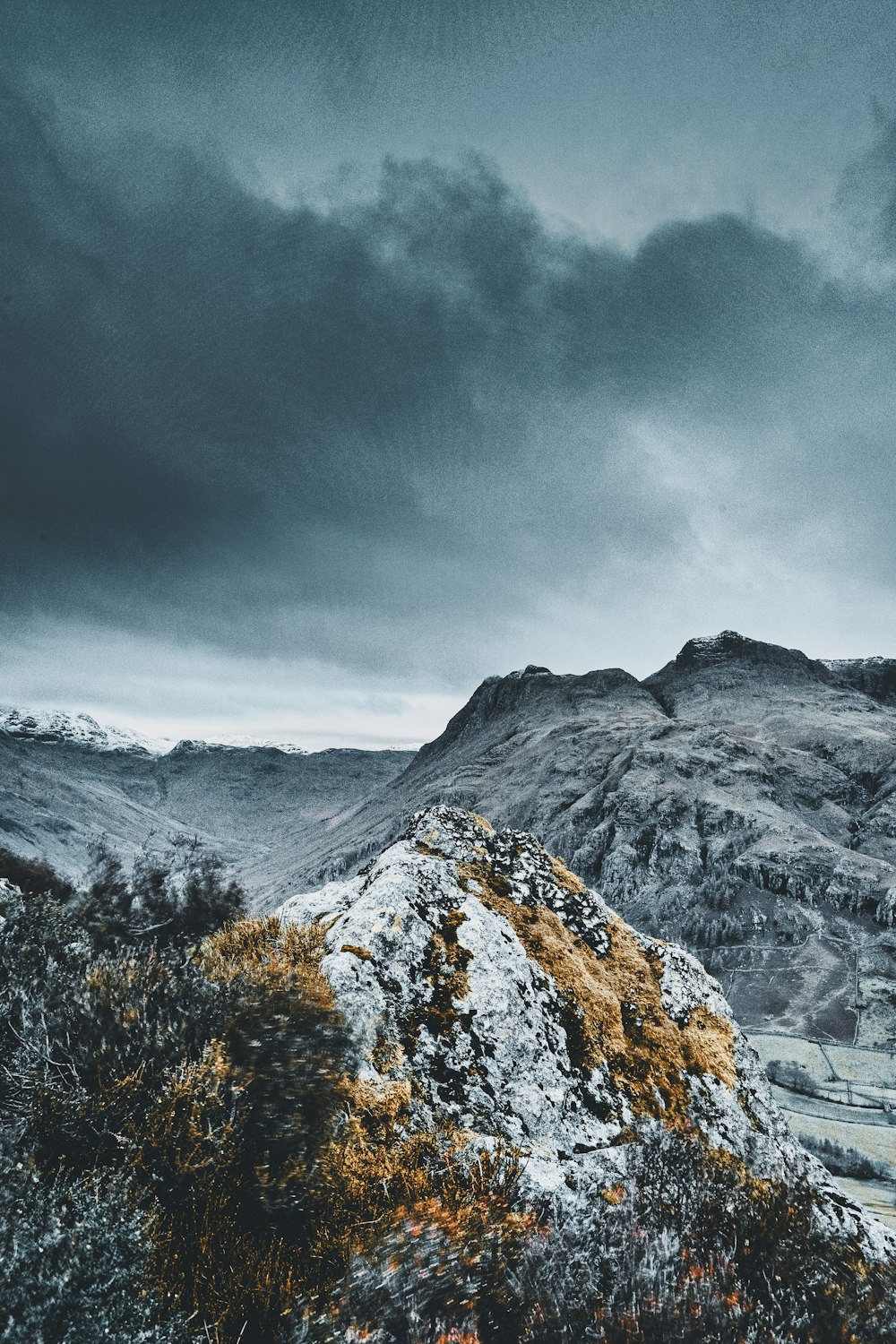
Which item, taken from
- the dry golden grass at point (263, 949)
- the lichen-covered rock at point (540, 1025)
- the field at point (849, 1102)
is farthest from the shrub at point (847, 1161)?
the dry golden grass at point (263, 949)

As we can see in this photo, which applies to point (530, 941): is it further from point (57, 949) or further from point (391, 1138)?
point (57, 949)

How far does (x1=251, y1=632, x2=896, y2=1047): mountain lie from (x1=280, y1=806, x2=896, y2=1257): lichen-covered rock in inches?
3669

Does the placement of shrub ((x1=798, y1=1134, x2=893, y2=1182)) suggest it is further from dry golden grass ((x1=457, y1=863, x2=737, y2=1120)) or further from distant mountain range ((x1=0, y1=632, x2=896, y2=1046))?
distant mountain range ((x1=0, y1=632, x2=896, y2=1046))

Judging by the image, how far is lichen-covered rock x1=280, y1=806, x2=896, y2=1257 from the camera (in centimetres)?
677

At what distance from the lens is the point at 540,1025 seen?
7797 millimetres

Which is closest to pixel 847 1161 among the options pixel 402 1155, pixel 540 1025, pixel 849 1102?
pixel 849 1102

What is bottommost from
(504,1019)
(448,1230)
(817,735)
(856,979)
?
(856,979)

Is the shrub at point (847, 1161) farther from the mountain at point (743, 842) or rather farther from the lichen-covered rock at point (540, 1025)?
the mountain at point (743, 842)

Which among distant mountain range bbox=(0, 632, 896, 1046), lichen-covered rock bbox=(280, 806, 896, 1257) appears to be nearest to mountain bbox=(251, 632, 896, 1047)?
distant mountain range bbox=(0, 632, 896, 1046)

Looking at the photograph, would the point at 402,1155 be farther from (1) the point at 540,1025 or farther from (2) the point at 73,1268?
(2) the point at 73,1268

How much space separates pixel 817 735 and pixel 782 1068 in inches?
6682

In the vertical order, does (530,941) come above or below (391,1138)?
above

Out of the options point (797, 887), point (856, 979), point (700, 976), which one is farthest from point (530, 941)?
point (797, 887)

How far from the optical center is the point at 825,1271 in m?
5.75
